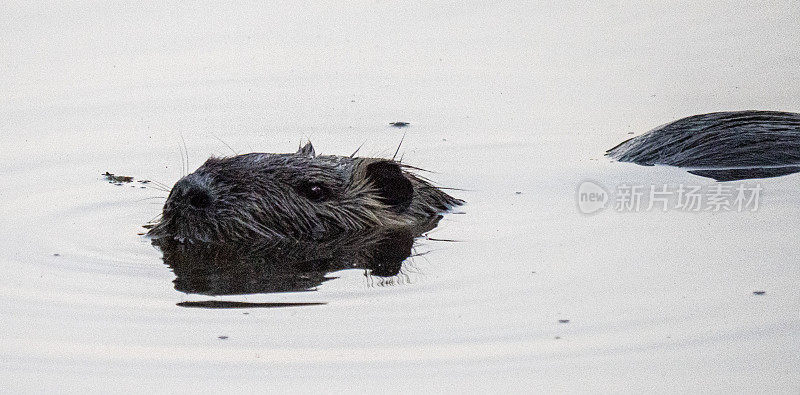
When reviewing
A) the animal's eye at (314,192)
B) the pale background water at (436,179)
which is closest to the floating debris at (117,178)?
the pale background water at (436,179)

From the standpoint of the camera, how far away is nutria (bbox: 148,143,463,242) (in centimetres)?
800

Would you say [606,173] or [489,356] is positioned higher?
[606,173]

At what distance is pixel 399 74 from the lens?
39.0 feet

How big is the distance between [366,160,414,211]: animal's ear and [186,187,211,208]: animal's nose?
0.97 m

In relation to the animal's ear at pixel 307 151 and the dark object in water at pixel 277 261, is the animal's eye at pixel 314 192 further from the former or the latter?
the animal's ear at pixel 307 151

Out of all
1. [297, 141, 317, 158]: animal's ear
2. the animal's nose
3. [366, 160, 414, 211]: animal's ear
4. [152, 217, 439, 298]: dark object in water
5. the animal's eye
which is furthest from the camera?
[297, 141, 317, 158]: animal's ear

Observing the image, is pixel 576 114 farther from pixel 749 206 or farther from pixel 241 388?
pixel 241 388

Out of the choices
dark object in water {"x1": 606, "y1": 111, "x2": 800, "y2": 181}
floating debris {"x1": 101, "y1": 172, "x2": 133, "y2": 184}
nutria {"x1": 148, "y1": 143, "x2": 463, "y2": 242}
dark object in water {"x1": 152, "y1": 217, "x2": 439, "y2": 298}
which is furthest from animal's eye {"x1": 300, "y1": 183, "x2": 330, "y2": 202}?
dark object in water {"x1": 606, "y1": 111, "x2": 800, "y2": 181}

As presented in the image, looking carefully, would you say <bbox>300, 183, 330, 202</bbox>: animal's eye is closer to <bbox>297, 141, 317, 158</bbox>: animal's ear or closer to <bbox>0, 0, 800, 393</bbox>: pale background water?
<bbox>297, 141, 317, 158</bbox>: animal's ear

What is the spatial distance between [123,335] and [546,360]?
186 cm

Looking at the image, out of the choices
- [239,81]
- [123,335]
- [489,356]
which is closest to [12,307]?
[123,335]

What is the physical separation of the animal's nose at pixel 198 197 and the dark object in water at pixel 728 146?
3.08 meters

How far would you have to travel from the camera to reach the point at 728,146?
30.9ft

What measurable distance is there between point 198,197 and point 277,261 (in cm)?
59
